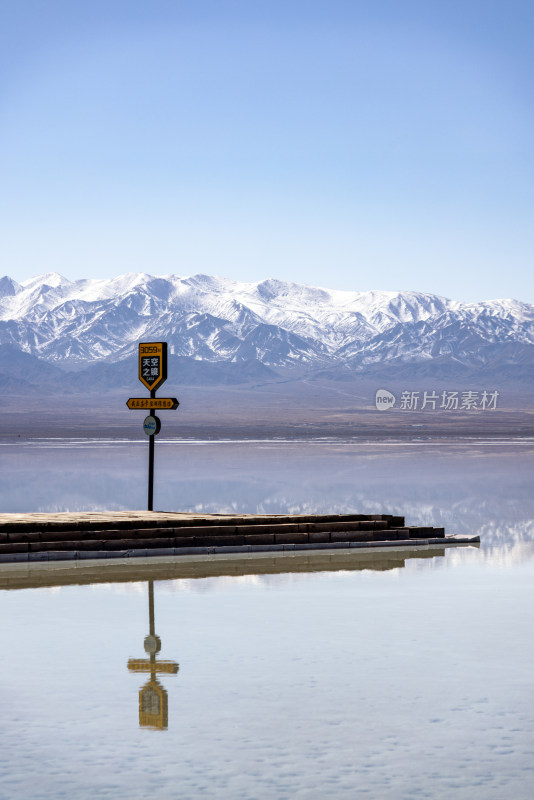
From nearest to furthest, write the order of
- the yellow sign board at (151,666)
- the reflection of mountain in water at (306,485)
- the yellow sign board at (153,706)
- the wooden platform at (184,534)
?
the yellow sign board at (153,706)
the yellow sign board at (151,666)
the wooden platform at (184,534)
the reflection of mountain in water at (306,485)

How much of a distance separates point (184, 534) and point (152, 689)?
399 inches

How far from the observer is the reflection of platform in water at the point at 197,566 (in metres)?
16.3

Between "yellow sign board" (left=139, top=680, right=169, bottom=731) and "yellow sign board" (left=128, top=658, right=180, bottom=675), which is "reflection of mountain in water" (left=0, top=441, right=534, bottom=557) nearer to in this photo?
"yellow sign board" (left=128, top=658, right=180, bottom=675)

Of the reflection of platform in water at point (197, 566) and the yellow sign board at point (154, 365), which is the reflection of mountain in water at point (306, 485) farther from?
the yellow sign board at point (154, 365)

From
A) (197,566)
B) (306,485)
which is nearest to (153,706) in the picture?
(197,566)

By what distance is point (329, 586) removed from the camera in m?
15.7

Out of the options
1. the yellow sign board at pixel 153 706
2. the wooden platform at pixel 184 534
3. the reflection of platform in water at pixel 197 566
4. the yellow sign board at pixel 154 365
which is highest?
the yellow sign board at pixel 154 365

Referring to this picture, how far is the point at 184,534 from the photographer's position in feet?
64.2

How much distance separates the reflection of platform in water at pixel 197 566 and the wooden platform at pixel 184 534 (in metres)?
0.29

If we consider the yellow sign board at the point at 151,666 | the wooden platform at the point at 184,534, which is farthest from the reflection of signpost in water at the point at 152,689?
the wooden platform at the point at 184,534

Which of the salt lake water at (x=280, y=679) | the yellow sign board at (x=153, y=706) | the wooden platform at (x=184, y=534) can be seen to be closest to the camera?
the salt lake water at (x=280, y=679)

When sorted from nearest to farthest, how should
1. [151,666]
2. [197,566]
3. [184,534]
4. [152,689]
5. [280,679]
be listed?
1. [152,689]
2. [280,679]
3. [151,666]
4. [197,566]
5. [184,534]

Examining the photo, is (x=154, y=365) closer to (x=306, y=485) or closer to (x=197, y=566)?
(x=197, y=566)

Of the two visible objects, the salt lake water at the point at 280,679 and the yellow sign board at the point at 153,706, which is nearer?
the salt lake water at the point at 280,679
